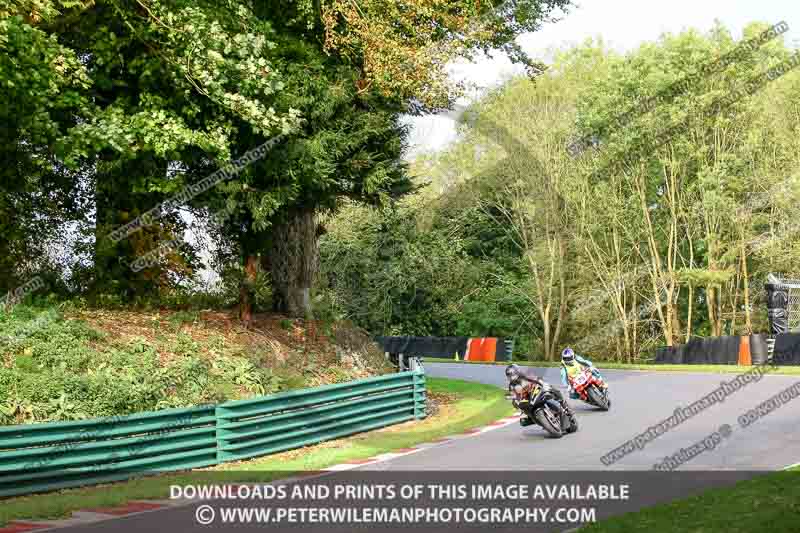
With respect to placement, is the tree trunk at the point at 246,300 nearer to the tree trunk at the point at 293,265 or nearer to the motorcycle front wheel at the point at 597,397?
the tree trunk at the point at 293,265

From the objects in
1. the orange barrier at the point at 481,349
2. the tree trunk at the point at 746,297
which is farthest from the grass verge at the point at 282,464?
the tree trunk at the point at 746,297

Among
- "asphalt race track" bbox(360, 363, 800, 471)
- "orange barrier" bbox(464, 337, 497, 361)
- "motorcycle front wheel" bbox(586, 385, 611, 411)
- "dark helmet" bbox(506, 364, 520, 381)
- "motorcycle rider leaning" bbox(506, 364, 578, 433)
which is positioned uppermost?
"dark helmet" bbox(506, 364, 520, 381)

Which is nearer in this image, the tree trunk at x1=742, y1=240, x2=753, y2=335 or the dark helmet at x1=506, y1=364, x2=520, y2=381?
the dark helmet at x1=506, y1=364, x2=520, y2=381

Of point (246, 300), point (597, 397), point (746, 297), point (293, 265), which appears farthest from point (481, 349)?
point (597, 397)

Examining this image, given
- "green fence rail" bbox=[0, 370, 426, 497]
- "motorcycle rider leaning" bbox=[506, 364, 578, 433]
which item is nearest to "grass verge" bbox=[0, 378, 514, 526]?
"green fence rail" bbox=[0, 370, 426, 497]

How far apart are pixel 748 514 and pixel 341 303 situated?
43294 mm

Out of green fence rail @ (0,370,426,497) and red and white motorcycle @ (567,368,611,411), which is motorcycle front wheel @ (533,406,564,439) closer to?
red and white motorcycle @ (567,368,611,411)

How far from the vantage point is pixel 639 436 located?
15.6 m

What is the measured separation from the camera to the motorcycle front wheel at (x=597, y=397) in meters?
19.3

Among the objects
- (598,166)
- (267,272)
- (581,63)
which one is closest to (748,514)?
(267,272)

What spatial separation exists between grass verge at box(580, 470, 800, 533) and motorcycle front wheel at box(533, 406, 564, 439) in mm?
5268

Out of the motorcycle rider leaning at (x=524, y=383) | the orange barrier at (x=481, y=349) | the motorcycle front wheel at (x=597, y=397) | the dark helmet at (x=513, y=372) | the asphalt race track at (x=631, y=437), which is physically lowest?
the orange barrier at (x=481, y=349)

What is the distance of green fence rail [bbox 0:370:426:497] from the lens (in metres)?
12.6

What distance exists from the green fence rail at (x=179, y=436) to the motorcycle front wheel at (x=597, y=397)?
4.08 meters
